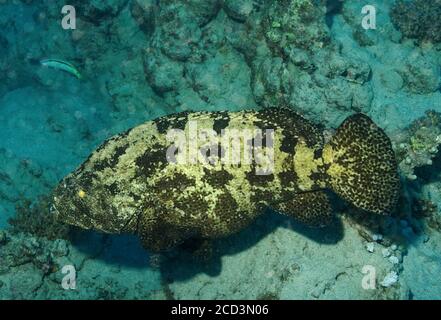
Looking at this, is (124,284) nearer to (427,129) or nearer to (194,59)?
(194,59)

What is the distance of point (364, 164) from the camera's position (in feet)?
15.9

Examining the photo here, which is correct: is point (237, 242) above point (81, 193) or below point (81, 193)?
below

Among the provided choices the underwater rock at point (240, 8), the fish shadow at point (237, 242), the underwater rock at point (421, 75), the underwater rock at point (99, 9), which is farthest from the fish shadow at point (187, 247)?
the underwater rock at point (99, 9)

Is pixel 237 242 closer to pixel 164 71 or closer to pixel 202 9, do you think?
pixel 164 71

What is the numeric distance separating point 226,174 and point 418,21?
253 inches

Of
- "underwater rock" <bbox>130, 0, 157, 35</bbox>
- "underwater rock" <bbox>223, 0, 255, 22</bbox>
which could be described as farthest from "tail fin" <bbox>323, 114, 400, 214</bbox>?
"underwater rock" <bbox>130, 0, 157, 35</bbox>

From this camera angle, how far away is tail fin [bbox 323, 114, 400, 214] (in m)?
4.77

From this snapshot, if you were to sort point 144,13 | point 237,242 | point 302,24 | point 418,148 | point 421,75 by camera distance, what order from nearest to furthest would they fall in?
point 418,148 < point 237,242 < point 302,24 < point 421,75 < point 144,13

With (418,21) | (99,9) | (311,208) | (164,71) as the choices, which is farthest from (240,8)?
(311,208)

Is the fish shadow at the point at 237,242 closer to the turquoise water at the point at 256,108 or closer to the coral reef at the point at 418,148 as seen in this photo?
the turquoise water at the point at 256,108

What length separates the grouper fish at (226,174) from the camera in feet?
15.9

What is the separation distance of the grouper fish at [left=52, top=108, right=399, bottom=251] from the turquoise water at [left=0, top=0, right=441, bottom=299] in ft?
4.26

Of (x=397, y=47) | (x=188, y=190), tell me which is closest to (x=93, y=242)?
(x=188, y=190)

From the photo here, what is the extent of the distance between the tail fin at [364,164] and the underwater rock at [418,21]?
504 cm
